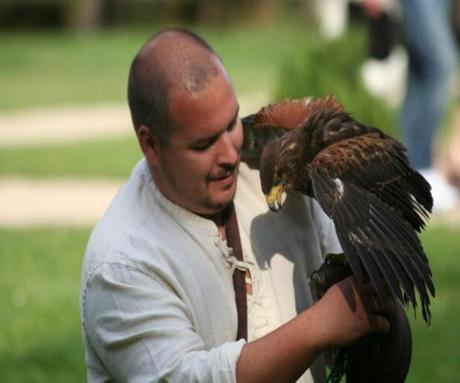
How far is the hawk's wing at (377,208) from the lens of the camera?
10.5ft

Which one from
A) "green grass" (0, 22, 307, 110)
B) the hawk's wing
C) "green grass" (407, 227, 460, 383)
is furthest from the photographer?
"green grass" (0, 22, 307, 110)

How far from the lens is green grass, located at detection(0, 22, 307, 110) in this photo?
1930 centimetres

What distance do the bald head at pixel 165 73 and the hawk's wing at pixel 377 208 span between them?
0.39 m

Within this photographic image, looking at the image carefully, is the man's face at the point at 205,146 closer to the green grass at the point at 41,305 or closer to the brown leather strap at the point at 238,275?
the brown leather strap at the point at 238,275

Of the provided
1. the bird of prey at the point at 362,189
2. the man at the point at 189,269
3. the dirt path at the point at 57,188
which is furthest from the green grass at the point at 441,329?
the bird of prey at the point at 362,189

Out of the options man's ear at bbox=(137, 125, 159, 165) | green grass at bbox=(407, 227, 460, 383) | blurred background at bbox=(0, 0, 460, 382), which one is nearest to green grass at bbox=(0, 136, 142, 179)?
→ blurred background at bbox=(0, 0, 460, 382)

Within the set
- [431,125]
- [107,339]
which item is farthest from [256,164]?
[431,125]

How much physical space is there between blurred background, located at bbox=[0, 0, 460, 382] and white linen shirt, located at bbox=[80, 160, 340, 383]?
190 centimetres

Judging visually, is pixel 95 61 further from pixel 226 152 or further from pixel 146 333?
pixel 146 333

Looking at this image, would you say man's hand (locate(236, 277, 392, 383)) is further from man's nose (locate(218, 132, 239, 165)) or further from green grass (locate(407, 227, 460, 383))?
green grass (locate(407, 227, 460, 383))

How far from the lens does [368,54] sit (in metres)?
10.4

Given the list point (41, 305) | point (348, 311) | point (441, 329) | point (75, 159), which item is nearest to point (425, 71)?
point (441, 329)

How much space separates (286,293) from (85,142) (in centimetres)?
1022

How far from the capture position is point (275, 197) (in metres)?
3.46
